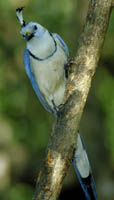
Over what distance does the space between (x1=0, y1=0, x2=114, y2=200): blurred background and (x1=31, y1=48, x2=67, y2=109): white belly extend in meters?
1.61

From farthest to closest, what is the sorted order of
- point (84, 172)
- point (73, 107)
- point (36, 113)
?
point (36, 113) → point (84, 172) → point (73, 107)

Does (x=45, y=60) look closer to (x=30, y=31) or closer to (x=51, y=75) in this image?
(x=51, y=75)

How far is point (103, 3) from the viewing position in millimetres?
3234

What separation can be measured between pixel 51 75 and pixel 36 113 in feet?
7.84

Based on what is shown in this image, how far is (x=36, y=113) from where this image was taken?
6477mm

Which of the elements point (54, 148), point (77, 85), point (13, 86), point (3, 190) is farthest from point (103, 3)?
point (3, 190)

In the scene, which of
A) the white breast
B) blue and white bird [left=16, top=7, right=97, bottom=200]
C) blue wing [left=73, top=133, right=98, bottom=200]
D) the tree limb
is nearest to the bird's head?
blue and white bird [left=16, top=7, right=97, bottom=200]

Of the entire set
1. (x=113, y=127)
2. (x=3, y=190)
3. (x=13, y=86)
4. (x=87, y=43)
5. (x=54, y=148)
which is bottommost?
(x=3, y=190)

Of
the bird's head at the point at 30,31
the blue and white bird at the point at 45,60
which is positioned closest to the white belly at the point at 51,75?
the blue and white bird at the point at 45,60

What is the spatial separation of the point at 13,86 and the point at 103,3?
3367 millimetres

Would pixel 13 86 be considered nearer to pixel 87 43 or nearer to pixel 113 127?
pixel 113 127

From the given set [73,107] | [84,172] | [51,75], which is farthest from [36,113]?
[73,107]

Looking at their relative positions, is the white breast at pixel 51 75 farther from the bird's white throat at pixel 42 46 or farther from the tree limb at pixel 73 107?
the tree limb at pixel 73 107

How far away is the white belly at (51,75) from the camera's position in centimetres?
406
